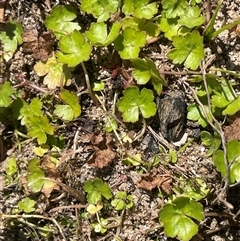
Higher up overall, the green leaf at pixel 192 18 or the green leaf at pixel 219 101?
the green leaf at pixel 192 18

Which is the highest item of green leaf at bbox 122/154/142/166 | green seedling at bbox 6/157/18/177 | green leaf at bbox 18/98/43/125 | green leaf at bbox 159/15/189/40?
green leaf at bbox 159/15/189/40

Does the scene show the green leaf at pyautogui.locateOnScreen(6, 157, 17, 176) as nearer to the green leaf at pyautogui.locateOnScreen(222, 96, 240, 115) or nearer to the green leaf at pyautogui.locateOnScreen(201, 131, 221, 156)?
the green leaf at pyautogui.locateOnScreen(201, 131, 221, 156)

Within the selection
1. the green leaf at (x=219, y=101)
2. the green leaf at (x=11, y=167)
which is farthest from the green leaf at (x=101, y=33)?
the green leaf at (x=11, y=167)

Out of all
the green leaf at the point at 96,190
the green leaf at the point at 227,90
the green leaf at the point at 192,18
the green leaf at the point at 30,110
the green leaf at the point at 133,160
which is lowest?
the green leaf at the point at 96,190

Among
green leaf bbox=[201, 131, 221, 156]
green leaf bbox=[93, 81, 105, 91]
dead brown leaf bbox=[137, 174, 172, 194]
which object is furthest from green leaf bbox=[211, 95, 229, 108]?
green leaf bbox=[93, 81, 105, 91]

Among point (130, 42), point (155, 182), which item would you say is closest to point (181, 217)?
point (155, 182)

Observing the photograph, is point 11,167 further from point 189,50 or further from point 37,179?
point 189,50

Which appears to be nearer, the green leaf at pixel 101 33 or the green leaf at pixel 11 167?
the green leaf at pixel 101 33

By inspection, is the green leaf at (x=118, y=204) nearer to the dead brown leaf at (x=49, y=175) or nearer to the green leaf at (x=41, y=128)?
the dead brown leaf at (x=49, y=175)
